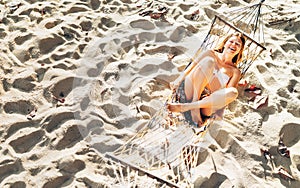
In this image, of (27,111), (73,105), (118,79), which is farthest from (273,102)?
(27,111)

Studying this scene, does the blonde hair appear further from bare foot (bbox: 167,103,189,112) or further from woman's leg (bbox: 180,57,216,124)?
bare foot (bbox: 167,103,189,112)

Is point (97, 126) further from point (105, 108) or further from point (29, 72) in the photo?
point (29, 72)

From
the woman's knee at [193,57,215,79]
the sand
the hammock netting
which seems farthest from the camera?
the woman's knee at [193,57,215,79]

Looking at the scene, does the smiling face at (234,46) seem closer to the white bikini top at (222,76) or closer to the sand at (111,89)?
the white bikini top at (222,76)

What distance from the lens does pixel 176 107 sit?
284cm

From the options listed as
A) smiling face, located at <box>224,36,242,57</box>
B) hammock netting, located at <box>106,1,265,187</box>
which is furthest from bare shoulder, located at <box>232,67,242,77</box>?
hammock netting, located at <box>106,1,265,187</box>

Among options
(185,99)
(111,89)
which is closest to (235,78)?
(185,99)

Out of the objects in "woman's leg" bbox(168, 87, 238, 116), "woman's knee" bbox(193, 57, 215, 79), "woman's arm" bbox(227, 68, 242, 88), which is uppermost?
"woman's knee" bbox(193, 57, 215, 79)

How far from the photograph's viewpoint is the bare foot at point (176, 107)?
2.82 m

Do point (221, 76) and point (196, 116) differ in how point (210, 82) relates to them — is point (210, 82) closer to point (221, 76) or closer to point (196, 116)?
point (221, 76)

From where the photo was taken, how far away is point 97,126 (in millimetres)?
3076

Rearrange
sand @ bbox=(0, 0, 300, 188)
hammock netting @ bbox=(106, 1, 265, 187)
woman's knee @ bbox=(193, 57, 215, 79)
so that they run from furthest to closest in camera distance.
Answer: woman's knee @ bbox=(193, 57, 215, 79), sand @ bbox=(0, 0, 300, 188), hammock netting @ bbox=(106, 1, 265, 187)

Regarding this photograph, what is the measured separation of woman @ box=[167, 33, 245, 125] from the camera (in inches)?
111

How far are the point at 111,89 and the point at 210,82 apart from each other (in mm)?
921
